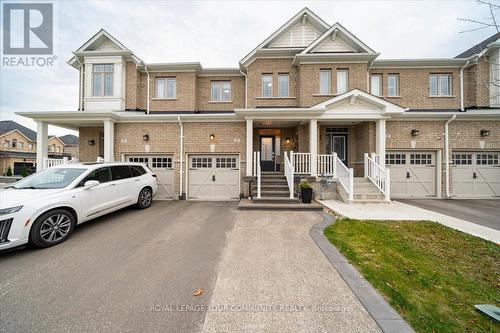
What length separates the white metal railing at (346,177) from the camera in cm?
766

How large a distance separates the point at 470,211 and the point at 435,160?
11.2 feet

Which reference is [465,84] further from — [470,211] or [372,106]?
[470,211]

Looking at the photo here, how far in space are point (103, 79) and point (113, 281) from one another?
1237 centimetres

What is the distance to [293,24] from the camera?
11.0 m

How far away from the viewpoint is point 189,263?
3.40 meters

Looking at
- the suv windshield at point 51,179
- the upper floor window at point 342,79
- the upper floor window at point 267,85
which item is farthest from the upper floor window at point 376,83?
the suv windshield at point 51,179

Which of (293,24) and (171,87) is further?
(171,87)

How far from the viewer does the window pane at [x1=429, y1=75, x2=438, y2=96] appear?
442 inches

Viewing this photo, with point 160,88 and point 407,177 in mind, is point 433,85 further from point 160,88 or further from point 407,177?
point 160,88

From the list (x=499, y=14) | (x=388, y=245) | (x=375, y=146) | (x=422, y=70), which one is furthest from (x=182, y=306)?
(x=422, y=70)

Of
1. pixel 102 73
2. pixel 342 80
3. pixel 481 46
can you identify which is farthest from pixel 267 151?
pixel 481 46

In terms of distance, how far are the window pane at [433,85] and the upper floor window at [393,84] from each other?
1926 mm

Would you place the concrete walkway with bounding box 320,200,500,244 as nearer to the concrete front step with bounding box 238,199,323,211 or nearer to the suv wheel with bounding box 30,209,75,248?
the concrete front step with bounding box 238,199,323,211

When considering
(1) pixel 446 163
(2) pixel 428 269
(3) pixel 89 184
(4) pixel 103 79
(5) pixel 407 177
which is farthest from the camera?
(4) pixel 103 79
